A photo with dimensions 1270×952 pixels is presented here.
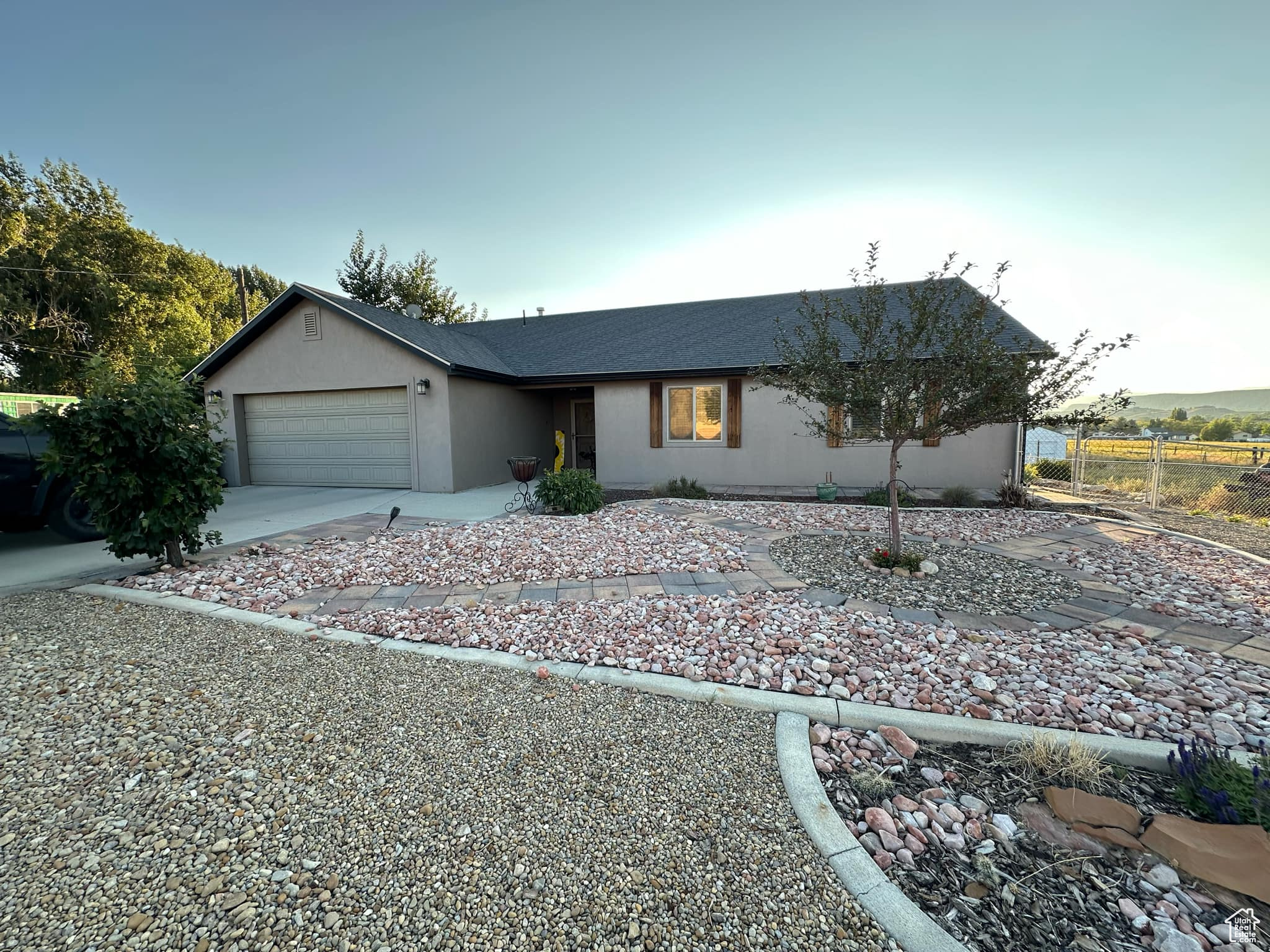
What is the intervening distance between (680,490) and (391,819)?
7680 millimetres

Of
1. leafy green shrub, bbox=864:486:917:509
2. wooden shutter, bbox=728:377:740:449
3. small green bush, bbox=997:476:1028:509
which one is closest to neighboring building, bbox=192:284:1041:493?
wooden shutter, bbox=728:377:740:449

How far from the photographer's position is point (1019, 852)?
1.74 meters

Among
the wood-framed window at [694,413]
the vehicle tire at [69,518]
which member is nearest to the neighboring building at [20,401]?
the vehicle tire at [69,518]

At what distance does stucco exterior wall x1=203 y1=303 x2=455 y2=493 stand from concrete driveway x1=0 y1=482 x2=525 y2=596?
0.84m

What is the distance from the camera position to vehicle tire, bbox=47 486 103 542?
237 inches

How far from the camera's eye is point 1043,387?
4.39 meters

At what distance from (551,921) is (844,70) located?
384 inches

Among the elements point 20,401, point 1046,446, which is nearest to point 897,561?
point 1046,446

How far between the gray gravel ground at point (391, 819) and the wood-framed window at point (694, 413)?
8.02 metres

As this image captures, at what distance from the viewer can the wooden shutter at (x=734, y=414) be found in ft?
33.1

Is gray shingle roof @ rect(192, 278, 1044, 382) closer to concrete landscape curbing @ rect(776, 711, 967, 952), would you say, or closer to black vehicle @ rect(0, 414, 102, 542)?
black vehicle @ rect(0, 414, 102, 542)

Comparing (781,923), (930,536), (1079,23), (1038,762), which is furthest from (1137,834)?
(1079,23)

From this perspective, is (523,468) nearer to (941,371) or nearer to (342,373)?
(342,373)

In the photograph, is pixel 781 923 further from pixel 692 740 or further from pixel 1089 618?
pixel 1089 618
